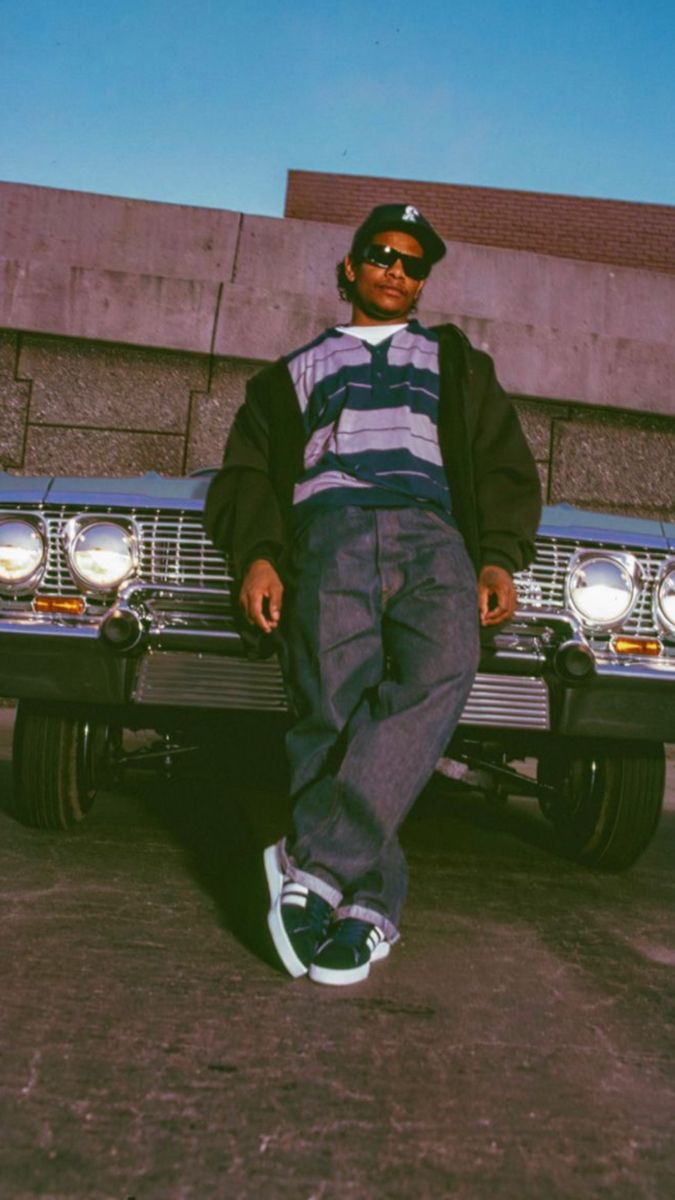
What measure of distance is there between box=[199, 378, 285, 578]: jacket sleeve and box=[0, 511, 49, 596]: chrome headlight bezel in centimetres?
46

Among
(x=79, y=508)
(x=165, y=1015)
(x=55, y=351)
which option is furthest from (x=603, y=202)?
(x=165, y=1015)

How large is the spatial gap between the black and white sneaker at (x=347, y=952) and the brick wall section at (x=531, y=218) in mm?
15652

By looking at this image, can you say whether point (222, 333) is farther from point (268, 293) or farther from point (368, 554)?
point (368, 554)

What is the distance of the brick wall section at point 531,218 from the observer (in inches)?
635

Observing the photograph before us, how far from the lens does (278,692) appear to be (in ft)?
7.80

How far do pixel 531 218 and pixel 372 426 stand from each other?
15.5 meters

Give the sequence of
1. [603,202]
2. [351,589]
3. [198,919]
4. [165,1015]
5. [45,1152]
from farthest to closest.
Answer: [603,202]
[198,919]
[351,589]
[165,1015]
[45,1152]

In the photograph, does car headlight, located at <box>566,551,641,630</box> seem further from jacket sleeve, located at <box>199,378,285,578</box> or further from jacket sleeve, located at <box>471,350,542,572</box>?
jacket sleeve, located at <box>199,378,285,578</box>

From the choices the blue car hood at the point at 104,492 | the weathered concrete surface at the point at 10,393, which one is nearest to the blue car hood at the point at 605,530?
the blue car hood at the point at 104,492

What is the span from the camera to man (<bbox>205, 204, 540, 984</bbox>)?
6.49 feet

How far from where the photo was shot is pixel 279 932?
1.92m

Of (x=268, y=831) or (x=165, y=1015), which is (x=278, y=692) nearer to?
(x=165, y=1015)

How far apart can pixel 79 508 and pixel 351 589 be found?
31.9 inches

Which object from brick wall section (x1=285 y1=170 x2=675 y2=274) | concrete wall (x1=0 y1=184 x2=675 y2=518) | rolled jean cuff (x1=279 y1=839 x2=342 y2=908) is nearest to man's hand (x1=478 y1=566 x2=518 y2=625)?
rolled jean cuff (x1=279 y1=839 x2=342 y2=908)
